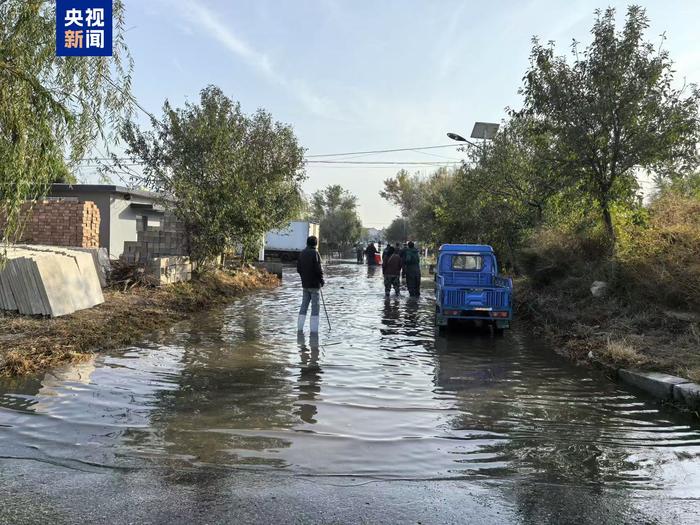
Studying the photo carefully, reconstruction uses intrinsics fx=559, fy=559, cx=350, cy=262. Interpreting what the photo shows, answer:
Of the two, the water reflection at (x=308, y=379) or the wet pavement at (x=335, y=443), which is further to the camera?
the water reflection at (x=308, y=379)

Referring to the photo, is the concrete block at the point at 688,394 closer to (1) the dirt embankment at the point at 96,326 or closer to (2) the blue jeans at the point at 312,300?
(2) the blue jeans at the point at 312,300

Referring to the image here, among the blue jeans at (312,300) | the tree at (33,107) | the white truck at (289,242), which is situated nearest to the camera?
the tree at (33,107)

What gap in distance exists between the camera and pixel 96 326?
32.4ft

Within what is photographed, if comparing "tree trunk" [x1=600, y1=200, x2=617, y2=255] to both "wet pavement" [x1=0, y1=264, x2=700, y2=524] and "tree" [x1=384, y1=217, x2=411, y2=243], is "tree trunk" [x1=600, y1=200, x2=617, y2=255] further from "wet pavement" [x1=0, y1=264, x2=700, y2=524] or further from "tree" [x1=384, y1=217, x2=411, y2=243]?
"tree" [x1=384, y1=217, x2=411, y2=243]

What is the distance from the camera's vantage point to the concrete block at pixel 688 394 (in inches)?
245

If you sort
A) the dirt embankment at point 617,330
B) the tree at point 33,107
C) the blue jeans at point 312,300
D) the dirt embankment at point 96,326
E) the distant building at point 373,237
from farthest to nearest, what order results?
1. the distant building at point 373,237
2. the blue jeans at point 312,300
3. the dirt embankment at point 617,330
4. the dirt embankment at point 96,326
5. the tree at point 33,107

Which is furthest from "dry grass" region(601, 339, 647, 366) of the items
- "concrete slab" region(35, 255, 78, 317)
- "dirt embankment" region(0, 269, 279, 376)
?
"concrete slab" region(35, 255, 78, 317)

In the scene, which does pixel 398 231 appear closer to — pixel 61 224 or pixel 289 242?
pixel 289 242

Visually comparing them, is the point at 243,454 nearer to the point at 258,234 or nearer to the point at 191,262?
the point at 191,262

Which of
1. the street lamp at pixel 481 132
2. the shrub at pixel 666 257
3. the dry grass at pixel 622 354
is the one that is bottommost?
the dry grass at pixel 622 354

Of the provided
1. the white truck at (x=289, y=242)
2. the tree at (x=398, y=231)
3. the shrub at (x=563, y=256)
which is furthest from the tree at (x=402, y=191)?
the shrub at (x=563, y=256)

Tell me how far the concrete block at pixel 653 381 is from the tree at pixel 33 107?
7463mm

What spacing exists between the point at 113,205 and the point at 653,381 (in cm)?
1960

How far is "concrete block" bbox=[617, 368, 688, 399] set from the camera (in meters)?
6.74
